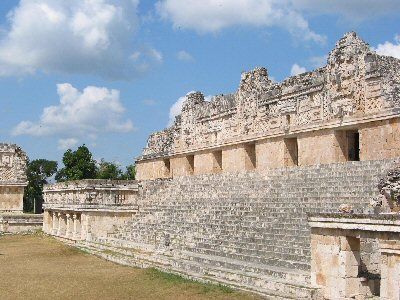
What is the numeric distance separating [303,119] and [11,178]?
22631 mm

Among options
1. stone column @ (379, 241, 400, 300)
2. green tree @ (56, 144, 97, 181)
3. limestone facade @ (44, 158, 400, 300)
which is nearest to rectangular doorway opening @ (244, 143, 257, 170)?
limestone facade @ (44, 158, 400, 300)

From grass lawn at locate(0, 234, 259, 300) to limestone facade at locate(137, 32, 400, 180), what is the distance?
22.9ft

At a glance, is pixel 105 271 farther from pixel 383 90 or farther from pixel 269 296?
pixel 383 90

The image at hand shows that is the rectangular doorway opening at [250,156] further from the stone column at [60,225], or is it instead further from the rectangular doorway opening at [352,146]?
the stone column at [60,225]

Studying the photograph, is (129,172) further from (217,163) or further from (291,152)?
(291,152)

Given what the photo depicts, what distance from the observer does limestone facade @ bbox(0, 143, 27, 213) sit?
1356 inches

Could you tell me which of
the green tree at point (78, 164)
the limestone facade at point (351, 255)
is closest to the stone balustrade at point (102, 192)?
the limestone facade at point (351, 255)

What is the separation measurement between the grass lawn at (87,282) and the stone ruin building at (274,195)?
1.78ft

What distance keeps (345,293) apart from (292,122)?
10947mm

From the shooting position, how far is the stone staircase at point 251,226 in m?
10.9

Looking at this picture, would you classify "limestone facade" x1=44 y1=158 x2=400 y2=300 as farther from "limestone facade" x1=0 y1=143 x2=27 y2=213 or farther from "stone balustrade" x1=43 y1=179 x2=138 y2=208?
"limestone facade" x1=0 y1=143 x2=27 y2=213

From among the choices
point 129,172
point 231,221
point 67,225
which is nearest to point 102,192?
point 67,225

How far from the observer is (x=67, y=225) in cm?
2416

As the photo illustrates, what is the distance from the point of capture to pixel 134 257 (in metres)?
15.5
